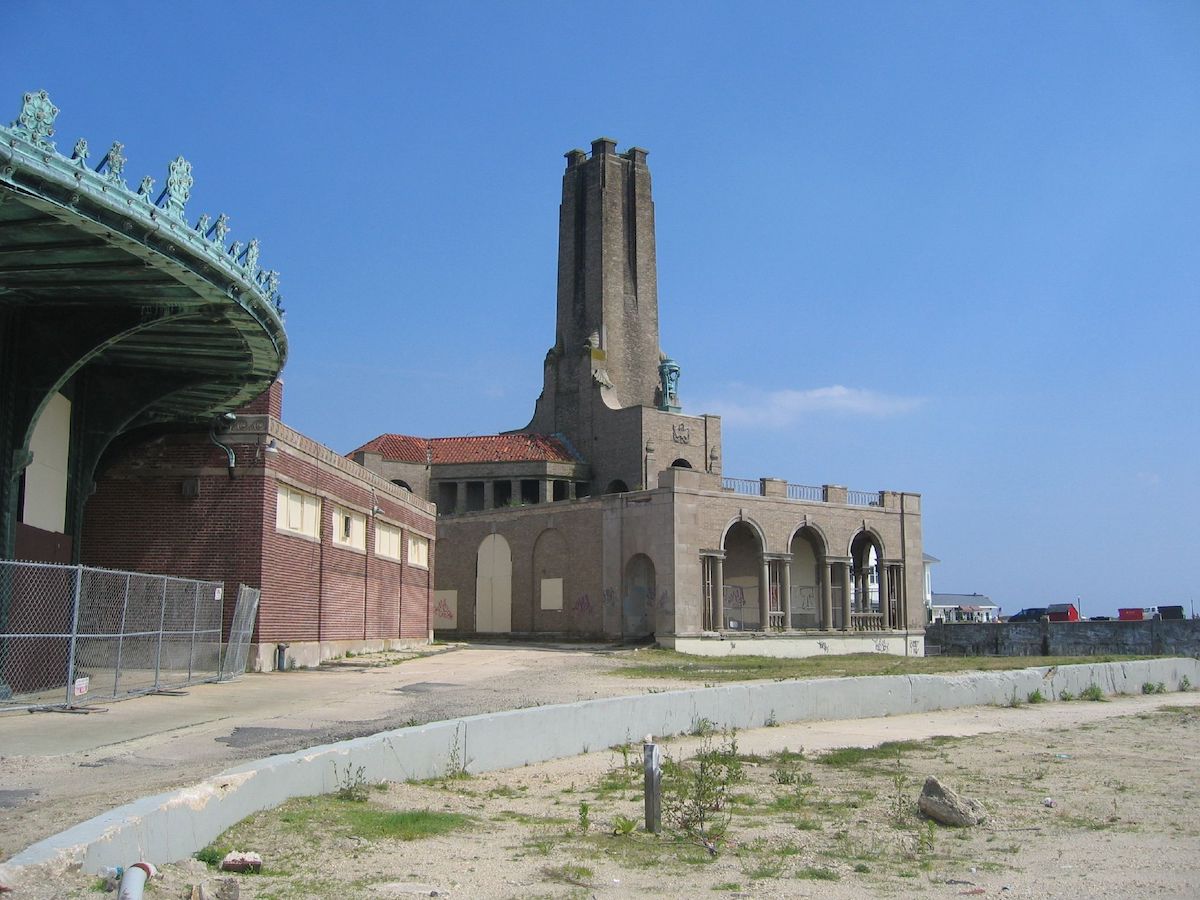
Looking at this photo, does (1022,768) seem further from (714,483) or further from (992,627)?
(992,627)

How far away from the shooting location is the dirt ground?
25.0 feet

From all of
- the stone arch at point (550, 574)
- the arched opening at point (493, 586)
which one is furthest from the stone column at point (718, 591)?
the arched opening at point (493, 586)

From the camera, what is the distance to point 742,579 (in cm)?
4981

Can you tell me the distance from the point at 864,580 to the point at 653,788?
47.9 m

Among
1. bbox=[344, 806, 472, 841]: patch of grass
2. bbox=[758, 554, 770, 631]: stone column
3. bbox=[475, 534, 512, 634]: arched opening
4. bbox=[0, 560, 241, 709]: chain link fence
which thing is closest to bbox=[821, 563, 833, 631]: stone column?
bbox=[758, 554, 770, 631]: stone column

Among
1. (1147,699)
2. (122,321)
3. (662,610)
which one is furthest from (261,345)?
(662,610)

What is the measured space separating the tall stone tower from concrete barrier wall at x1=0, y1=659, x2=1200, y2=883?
37853 millimetres

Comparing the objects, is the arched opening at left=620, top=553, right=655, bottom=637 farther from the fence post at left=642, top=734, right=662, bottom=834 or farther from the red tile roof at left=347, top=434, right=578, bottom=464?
the fence post at left=642, top=734, right=662, bottom=834

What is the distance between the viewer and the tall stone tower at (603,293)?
6153 centimetres

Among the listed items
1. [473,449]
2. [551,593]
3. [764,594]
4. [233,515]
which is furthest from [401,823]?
[473,449]

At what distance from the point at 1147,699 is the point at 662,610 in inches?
848

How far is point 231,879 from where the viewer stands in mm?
6789

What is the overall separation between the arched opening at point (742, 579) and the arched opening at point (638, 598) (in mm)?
3378

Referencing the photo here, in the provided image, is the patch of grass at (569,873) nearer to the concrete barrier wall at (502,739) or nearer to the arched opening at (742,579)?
the concrete barrier wall at (502,739)
